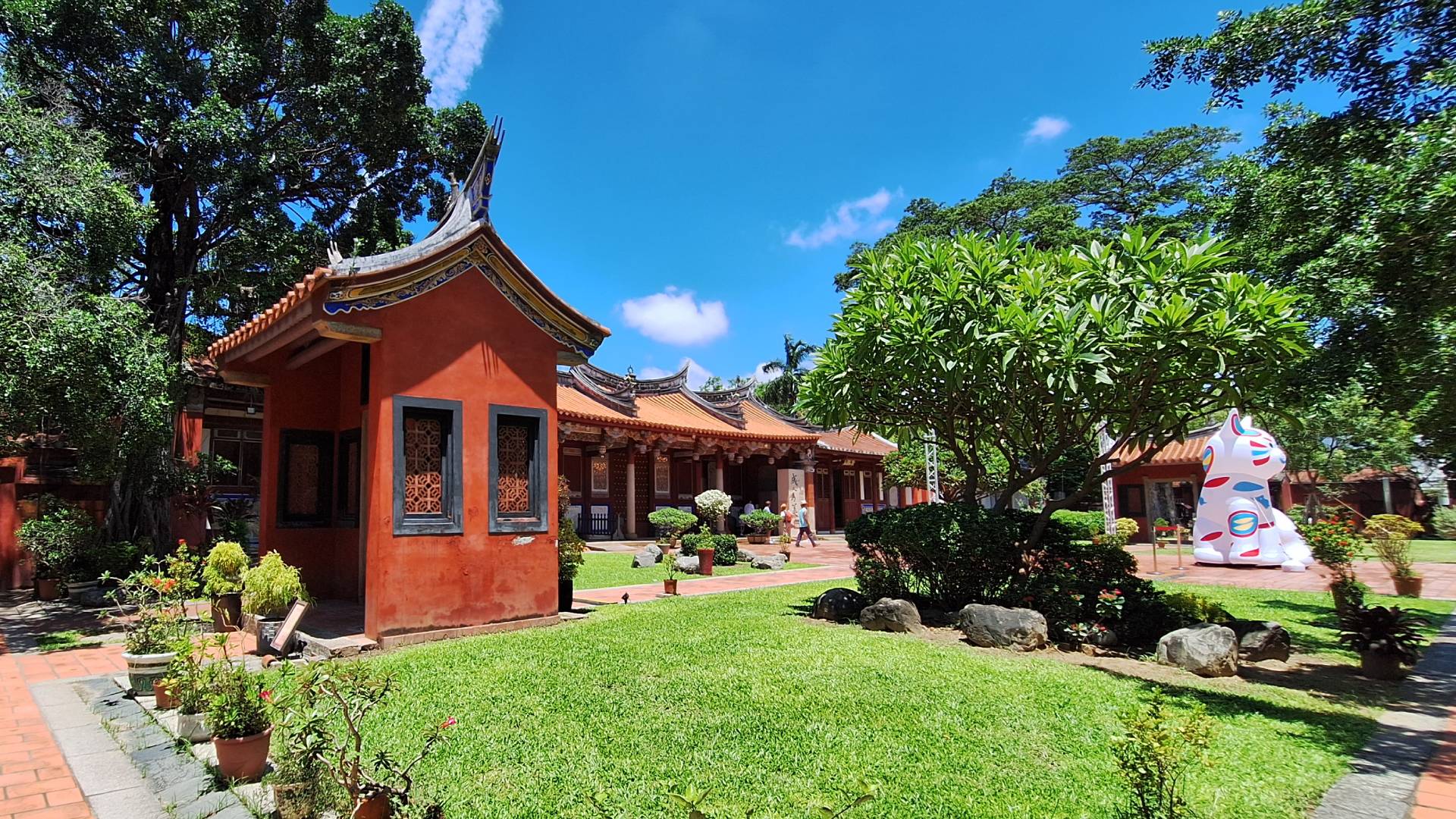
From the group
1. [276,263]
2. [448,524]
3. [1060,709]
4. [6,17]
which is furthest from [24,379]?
[1060,709]

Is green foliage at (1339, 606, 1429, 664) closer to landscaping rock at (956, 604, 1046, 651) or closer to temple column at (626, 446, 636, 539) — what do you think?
landscaping rock at (956, 604, 1046, 651)

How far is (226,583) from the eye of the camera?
7.57 meters

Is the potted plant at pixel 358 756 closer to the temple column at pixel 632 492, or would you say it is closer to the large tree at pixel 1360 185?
the large tree at pixel 1360 185

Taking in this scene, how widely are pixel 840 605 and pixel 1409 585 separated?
9.81 metres

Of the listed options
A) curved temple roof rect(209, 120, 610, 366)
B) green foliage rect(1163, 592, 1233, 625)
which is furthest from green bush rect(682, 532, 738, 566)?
green foliage rect(1163, 592, 1233, 625)

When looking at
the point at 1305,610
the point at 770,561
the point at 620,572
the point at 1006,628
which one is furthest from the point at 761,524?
the point at 1006,628

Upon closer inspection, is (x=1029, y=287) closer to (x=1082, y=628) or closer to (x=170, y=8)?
(x=1082, y=628)

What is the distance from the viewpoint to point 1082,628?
23.7 ft

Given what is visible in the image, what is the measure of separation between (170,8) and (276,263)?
4147mm

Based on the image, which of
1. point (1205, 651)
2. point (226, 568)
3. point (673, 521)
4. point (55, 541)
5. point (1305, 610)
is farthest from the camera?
point (673, 521)

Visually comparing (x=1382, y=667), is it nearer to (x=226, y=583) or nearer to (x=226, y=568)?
(x=226, y=583)

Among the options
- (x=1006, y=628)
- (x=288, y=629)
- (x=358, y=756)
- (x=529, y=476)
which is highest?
(x=529, y=476)

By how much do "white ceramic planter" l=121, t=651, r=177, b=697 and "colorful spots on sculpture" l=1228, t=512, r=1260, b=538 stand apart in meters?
18.5

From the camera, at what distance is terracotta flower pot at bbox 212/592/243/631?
7566 millimetres
